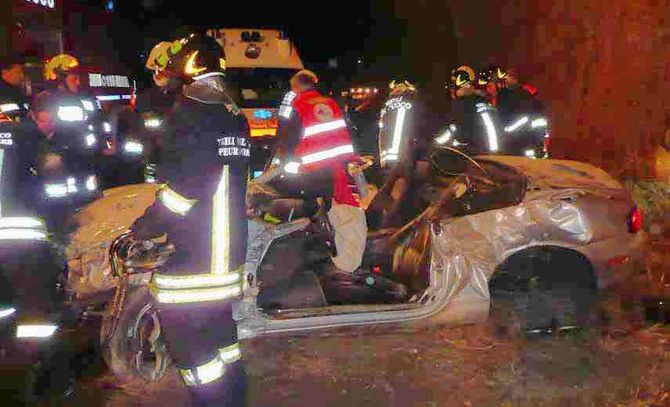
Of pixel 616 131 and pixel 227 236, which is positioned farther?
pixel 616 131

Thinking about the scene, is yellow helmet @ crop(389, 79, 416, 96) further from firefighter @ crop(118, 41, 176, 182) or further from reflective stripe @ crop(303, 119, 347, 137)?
firefighter @ crop(118, 41, 176, 182)

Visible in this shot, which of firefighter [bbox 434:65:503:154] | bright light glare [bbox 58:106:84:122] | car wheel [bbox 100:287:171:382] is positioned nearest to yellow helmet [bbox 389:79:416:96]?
firefighter [bbox 434:65:503:154]

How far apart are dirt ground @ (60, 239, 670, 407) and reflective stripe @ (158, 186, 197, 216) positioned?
1.72 metres

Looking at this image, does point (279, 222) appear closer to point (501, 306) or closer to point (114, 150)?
point (501, 306)

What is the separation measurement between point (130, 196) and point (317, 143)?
1.34 metres

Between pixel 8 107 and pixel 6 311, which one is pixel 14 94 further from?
pixel 6 311

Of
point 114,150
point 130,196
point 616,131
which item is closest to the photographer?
point 130,196

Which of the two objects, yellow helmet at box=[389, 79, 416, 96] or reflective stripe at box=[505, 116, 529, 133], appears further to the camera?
reflective stripe at box=[505, 116, 529, 133]

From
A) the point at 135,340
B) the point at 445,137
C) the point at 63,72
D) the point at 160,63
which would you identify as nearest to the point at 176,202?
the point at 160,63

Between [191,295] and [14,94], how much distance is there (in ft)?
9.05

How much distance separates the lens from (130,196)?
5355mm

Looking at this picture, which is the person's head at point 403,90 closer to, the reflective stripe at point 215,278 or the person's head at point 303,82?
the person's head at point 303,82

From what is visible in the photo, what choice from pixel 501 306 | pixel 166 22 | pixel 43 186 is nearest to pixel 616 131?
pixel 501 306

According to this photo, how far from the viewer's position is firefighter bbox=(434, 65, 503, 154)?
7.60 metres
